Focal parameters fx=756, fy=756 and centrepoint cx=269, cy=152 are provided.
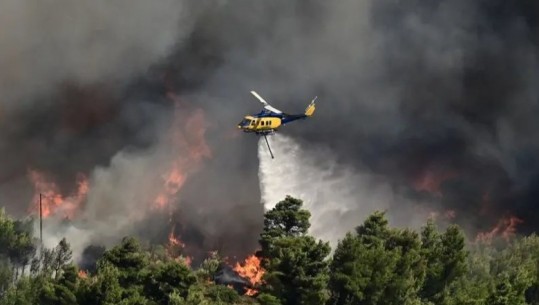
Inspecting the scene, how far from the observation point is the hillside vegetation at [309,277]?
66.2 m

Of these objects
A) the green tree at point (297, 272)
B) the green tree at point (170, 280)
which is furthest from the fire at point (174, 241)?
the green tree at point (170, 280)

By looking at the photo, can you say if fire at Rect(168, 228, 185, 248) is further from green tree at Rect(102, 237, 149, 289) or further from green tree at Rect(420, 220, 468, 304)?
green tree at Rect(102, 237, 149, 289)

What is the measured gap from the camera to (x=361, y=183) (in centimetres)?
13300

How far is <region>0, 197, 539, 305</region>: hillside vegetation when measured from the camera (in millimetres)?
66188

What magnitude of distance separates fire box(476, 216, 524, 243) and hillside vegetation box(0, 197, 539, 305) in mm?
38221

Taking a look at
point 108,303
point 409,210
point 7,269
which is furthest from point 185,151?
point 108,303

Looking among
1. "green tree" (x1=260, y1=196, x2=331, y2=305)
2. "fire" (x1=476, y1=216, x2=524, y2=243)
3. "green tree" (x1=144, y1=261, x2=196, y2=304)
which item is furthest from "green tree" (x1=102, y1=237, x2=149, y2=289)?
"fire" (x1=476, y1=216, x2=524, y2=243)

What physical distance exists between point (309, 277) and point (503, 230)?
2886 inches

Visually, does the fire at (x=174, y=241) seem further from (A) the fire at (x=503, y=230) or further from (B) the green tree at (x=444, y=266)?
(B) the green tree at (x=444, y=266)

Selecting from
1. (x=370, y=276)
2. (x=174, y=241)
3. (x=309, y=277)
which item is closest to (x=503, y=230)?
(x=174, y=241)

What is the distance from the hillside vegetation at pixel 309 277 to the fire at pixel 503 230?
38.2 meters

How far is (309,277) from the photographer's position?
6688 cm

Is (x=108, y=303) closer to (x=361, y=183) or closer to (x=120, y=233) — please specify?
(x=120, y=233)

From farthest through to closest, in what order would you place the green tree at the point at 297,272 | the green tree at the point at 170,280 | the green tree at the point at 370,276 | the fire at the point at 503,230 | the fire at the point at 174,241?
the fire at the point at 174,241
the fire at the point at 503,230
the green tree at the point at 370,276
the green tree at the point at 297,272
the green tree at the point at 170,280
